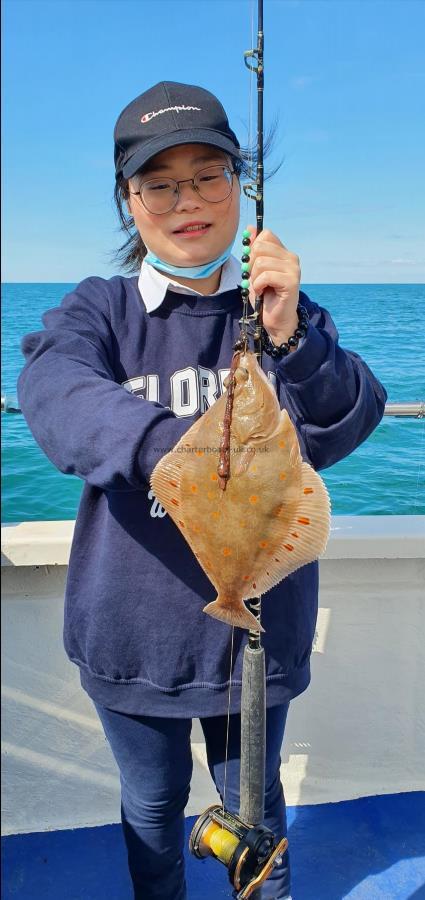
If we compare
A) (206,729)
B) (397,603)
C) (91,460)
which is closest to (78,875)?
(206,729)

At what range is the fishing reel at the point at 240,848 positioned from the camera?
172 cm

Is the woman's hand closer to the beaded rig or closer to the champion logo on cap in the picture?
the beaded rig

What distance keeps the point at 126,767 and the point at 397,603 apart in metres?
1.64

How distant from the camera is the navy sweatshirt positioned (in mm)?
1705

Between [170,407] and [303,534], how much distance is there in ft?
1.93

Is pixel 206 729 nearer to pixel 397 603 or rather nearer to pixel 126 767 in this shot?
pixel 126 767

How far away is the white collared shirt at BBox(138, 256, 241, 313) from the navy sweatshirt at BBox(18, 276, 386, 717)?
0.9 inches

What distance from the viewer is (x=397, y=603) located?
3135 millimetres

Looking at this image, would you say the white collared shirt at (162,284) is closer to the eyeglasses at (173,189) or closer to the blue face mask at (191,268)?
the blue face mask at (191,268)

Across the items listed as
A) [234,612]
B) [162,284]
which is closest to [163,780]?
[234,612]

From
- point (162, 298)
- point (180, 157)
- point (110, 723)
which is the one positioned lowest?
point (110, 723)

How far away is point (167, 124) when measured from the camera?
183 centimetres

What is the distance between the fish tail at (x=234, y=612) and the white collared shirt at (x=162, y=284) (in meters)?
0.91

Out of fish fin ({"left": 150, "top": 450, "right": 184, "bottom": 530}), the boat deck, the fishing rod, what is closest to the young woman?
the fishing rod
